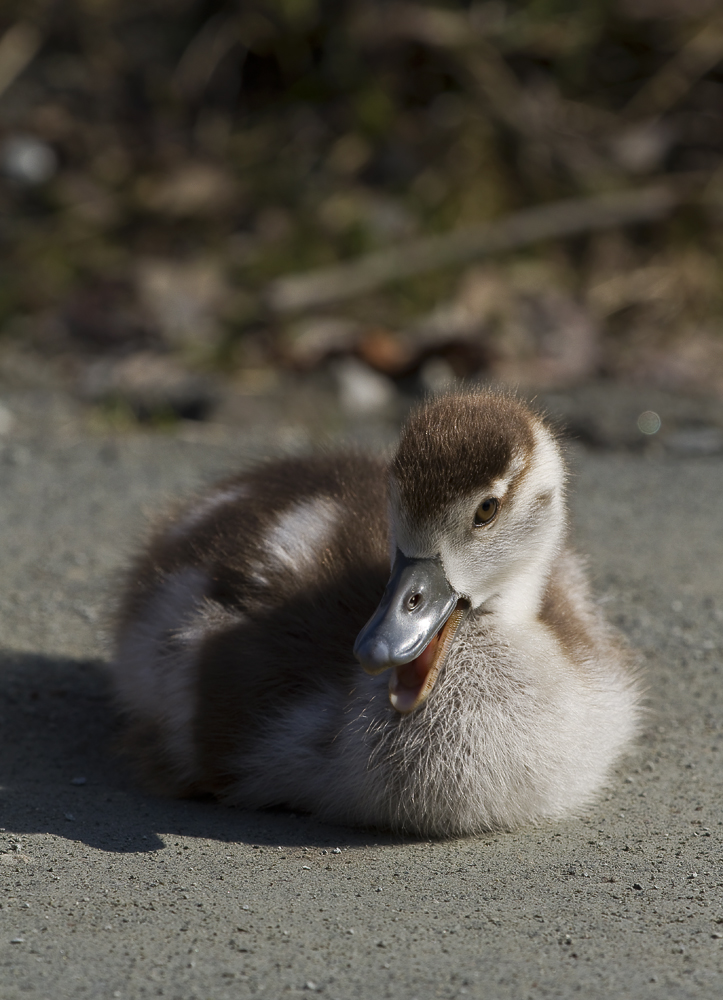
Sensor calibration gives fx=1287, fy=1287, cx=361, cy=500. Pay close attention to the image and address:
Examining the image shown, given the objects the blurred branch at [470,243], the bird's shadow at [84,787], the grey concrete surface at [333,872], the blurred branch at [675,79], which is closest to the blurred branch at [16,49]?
the blurred branch at [470,243]

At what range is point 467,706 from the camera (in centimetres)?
277

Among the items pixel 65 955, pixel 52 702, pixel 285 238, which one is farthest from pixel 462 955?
pixel 285 238

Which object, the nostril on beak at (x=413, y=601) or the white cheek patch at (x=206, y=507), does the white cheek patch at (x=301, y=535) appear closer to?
the white cheek patch at (x=206, y=507)

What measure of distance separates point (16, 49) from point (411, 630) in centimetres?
781

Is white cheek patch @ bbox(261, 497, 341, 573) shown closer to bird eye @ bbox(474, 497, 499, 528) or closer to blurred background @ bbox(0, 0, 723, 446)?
bird eye @ bbox(474, 497, 499, 528)

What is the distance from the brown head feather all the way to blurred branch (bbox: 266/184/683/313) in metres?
4.62

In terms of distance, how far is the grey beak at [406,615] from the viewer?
2.50m

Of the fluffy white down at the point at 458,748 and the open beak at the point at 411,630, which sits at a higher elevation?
the open beak at the point at 411,630

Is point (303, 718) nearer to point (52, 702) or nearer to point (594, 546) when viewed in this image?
point (52, 702)

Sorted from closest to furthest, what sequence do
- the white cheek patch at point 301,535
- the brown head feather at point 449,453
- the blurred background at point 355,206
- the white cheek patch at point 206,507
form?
1. the brown head feather at point 449,453
2. the white cheek patch at point 301,535
3. the white cheek patch at point 206,507
4. the blurred background at point 355,206

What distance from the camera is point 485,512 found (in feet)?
8.91

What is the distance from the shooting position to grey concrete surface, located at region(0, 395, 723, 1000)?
6.69 feet

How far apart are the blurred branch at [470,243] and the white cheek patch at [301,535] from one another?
4.23 m

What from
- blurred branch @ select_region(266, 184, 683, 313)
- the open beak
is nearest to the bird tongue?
the open beak
